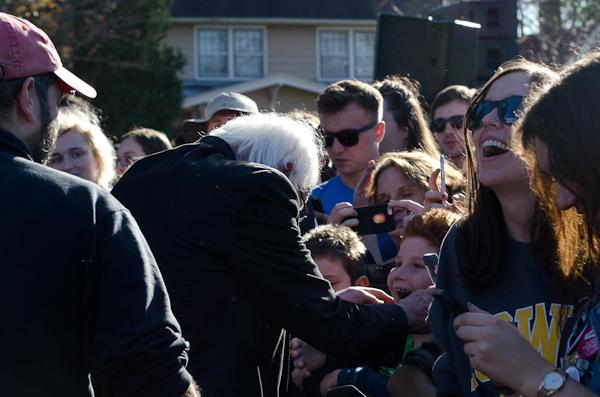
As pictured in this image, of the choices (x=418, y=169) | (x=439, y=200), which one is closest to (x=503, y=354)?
(x=439, y=200)

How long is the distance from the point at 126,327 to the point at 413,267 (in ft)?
6.03

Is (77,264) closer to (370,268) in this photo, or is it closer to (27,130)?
(27,130)

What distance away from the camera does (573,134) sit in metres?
2.70

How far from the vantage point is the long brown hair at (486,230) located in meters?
3.33

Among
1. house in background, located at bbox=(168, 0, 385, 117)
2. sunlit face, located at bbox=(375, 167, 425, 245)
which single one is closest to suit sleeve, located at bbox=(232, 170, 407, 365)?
sunlit face, located at bbox=(375, 167, 425, 245)

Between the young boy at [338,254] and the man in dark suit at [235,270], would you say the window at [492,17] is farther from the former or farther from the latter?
the man in dark suit at [235,270]

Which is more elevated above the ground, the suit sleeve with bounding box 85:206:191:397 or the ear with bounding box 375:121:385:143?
the suit sleeve with bounding box 85:206:191:397

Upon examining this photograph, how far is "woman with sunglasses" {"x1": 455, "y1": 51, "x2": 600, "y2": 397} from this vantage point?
2.67 m

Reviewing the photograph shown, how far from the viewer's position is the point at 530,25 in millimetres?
28688

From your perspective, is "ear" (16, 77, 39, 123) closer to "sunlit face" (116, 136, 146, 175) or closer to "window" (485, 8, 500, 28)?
"sunlit face" (116, 136, 146, 175)

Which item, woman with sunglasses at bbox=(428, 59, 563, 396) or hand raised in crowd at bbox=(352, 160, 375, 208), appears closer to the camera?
woman with sunglasses at bbox=(428, 59, 563, 396)

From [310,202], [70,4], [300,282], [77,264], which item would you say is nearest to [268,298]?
[300,282]

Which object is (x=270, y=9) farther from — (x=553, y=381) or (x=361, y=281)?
(x=553, y=381)

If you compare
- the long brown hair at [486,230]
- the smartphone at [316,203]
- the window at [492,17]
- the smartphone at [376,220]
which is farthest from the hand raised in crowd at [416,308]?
the window at [492,17]
